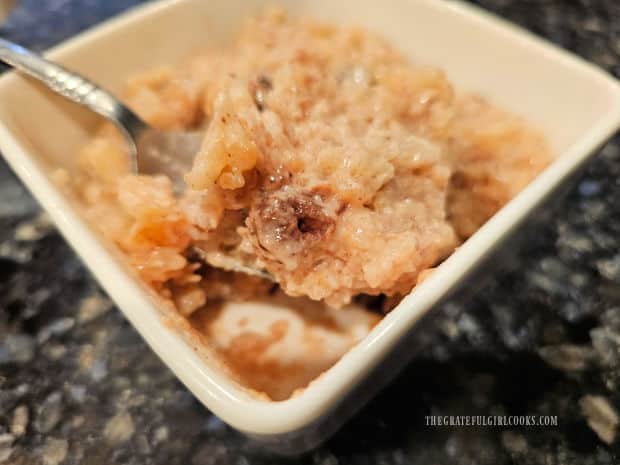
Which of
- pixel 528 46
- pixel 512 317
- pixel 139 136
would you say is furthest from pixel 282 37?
pixel 512 317

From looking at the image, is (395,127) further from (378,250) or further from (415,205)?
(378,250)

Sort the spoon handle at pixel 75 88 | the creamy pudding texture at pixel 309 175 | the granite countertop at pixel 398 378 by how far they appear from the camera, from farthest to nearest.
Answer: the spoon handle at pixel 75 88 < the granite countertop at pixel 398 378 < the creamy pudding texture at pixel 309 175

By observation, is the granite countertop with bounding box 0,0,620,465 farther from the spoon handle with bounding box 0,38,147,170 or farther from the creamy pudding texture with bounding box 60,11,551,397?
the spoon handle with bounding box 0,38,147,170

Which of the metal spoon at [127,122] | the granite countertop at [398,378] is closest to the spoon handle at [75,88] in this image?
the metal spoon at [127,122]

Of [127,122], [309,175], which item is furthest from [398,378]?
[127,122]

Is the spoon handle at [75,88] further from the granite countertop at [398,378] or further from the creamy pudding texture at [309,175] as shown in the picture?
the granite countertop at [398,378]

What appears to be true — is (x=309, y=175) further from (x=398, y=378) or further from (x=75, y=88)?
(x=75, y=88)

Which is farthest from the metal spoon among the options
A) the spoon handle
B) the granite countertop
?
the granite countertop
